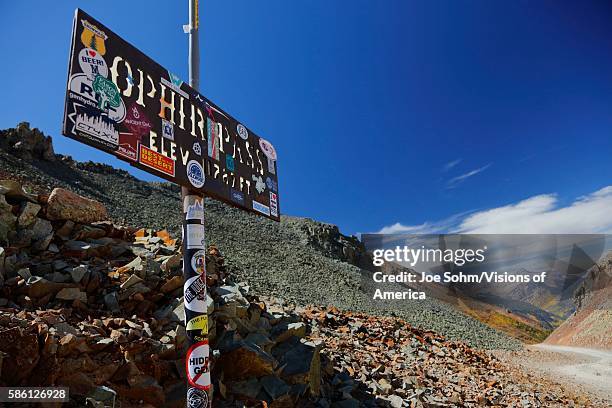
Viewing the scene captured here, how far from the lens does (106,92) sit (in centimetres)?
458

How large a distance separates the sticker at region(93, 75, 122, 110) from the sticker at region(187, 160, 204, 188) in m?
1.31

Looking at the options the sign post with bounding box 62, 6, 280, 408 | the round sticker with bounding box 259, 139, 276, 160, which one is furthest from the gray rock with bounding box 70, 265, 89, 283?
the round sticker with bounding box 259, 139, 276, 160

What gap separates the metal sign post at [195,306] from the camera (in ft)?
16.5

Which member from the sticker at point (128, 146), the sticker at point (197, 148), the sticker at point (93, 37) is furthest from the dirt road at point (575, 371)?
the sticker at point (93, 37)

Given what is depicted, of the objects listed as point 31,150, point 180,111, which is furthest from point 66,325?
point 31,150

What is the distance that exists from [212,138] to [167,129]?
1.04 meters

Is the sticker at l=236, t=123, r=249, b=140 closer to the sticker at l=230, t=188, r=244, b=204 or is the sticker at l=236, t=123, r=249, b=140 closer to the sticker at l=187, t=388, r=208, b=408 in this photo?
the sticker at l=230, t=188, r=244, b=204

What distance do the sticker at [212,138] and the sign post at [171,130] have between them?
0.06ft

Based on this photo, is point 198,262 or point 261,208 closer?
point 198,262

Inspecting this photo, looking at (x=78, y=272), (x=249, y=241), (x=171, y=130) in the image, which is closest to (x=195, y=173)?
(x=171, y=130)

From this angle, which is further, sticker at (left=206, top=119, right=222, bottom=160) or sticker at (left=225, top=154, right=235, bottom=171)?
sticker at (left=225, top=154, right=235, bottom=171)

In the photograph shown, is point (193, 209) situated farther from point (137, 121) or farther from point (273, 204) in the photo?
point (273, 204)

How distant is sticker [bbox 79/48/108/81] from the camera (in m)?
4.42

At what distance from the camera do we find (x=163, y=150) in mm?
5152
